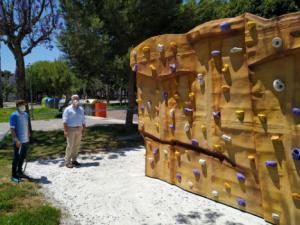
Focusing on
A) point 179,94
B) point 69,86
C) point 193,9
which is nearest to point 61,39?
point 193,9

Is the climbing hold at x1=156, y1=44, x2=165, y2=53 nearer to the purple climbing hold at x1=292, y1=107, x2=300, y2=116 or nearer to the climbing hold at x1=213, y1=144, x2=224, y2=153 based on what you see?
the climbing hold at x1=213, y1=144, x2=224, y2=153

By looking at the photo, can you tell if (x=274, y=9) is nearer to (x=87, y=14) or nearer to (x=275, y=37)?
(x=87, y=14)

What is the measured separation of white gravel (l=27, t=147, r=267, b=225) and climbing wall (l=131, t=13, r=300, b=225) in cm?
29

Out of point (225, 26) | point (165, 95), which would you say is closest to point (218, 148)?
point (165, 95)

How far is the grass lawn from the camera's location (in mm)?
5301

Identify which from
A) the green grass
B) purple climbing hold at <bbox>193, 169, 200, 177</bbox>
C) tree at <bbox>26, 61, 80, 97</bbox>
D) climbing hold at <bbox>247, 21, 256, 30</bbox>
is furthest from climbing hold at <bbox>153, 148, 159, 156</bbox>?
tree at <bbox>26, 61, 80, 97</bbox>

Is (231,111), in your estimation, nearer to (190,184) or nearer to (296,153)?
(296,153)

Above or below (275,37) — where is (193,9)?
above

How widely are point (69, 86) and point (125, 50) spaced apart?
118 feet

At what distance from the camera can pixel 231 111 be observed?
526 cm

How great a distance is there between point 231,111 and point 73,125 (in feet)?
14.6

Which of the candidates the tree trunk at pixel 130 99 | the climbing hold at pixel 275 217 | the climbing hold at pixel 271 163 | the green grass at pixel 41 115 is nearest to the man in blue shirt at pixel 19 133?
the climbing hold at pixel 271 163

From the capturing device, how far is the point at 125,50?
42.4 ft

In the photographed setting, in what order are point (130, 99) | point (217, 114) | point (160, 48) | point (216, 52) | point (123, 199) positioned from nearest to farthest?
point (216, 52) → point (217, 114) → point (123, 199) → point (160, 48) → point (130, 99)
